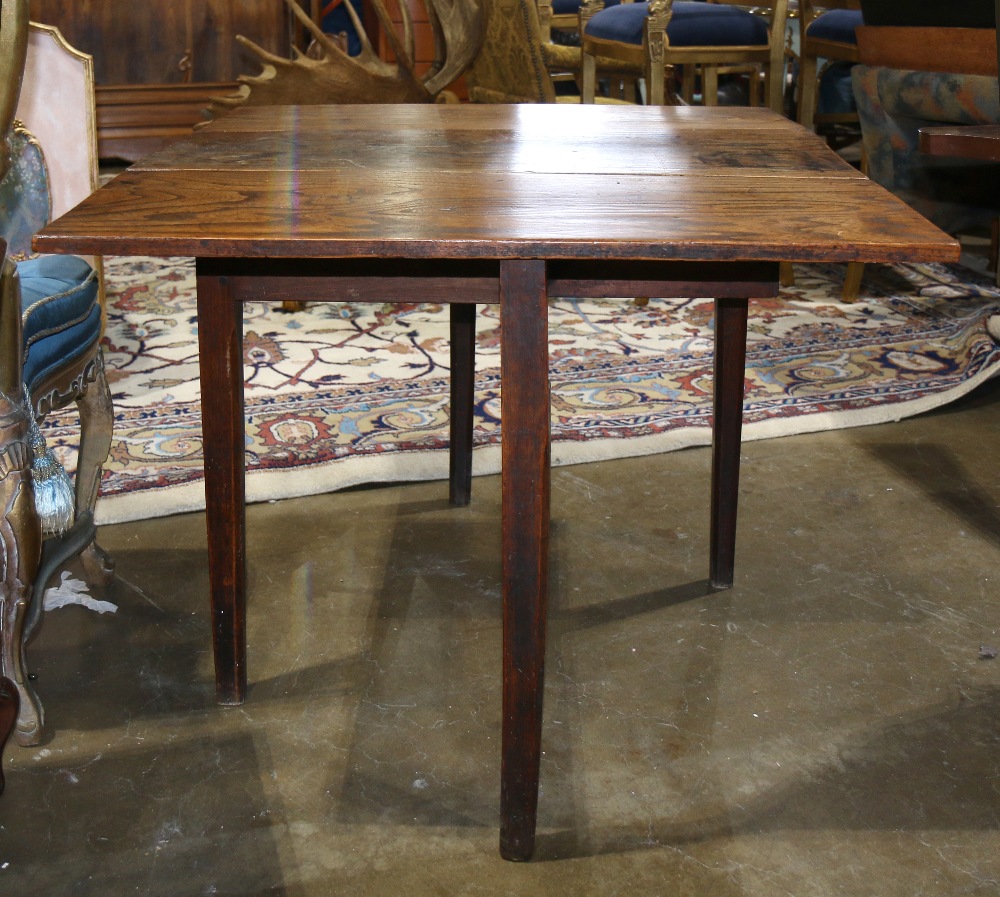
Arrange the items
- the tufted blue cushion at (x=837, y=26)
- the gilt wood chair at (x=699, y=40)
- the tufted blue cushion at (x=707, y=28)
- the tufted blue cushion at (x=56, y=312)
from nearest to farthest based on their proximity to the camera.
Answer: the tufted blue cushion at (x=56, y=312) → the gilt wood chair at (x=699, y=40) → the tufted blue cushion at (x=707, y=28) → the tufted blue cushion at (x=837, y=26)

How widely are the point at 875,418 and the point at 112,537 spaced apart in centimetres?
148

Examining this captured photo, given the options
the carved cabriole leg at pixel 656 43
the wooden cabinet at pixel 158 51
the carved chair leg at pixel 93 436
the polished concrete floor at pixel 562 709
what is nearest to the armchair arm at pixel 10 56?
the carved chair leg at pixel 93 436

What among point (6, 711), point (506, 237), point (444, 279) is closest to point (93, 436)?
point (6, 711)

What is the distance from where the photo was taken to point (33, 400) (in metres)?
1.31

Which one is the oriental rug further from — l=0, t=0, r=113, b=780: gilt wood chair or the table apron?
the table apron

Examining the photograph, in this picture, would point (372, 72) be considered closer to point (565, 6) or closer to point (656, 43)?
point (656, 43)

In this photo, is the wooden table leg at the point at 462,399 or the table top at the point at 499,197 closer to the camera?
the table top at the point at 499,197

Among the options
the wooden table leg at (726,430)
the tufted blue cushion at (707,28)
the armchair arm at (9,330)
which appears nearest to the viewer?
the armchair arm at (9,330)

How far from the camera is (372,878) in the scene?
110cm

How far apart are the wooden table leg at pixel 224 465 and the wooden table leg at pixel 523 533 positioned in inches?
12.4

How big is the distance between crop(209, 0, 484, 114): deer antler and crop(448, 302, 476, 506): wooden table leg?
1.43 m

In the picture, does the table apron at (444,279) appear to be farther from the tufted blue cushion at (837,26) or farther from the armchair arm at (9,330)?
the tufted blue cushion at (837,26)

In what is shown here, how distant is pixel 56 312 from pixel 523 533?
2.22 ft

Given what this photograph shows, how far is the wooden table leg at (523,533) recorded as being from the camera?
1.02 m
